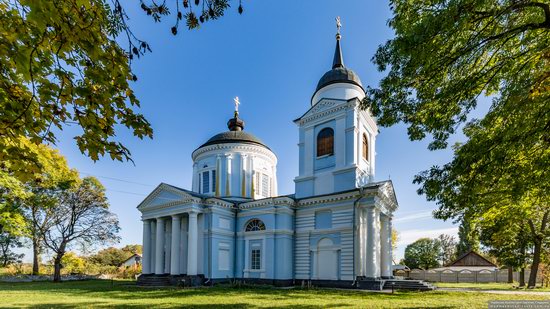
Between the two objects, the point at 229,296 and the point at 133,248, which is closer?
the point at 229,296

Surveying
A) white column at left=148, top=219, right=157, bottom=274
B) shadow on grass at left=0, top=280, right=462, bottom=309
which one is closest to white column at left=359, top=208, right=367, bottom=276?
shadow on grass at left=0, top=280, right=462, bottom=309

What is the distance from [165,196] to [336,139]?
13256 millimetres

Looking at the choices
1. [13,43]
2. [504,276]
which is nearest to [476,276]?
[504,276]

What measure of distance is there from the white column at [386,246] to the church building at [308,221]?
66 millimetres

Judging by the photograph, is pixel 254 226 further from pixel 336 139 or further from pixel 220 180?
pixel 336 139

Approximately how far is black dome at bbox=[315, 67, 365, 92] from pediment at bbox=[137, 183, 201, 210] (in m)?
12.5

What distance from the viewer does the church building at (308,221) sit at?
69.3 feet

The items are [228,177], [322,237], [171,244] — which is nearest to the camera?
[322,237]

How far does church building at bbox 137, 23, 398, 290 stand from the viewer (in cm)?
2112

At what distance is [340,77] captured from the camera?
976 inches

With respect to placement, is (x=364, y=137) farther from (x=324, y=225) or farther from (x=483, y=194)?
(x=483, y=194)

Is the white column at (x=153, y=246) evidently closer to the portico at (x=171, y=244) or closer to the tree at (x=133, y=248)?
the portico at (x=171, y=244)

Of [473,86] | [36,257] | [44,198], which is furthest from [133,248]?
[473,86]

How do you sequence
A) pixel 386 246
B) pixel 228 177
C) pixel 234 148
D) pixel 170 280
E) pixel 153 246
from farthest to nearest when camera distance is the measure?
pixel 234 148
pixel 228 177
pixel 153 246
pixel 170 280
pixel 386 246
